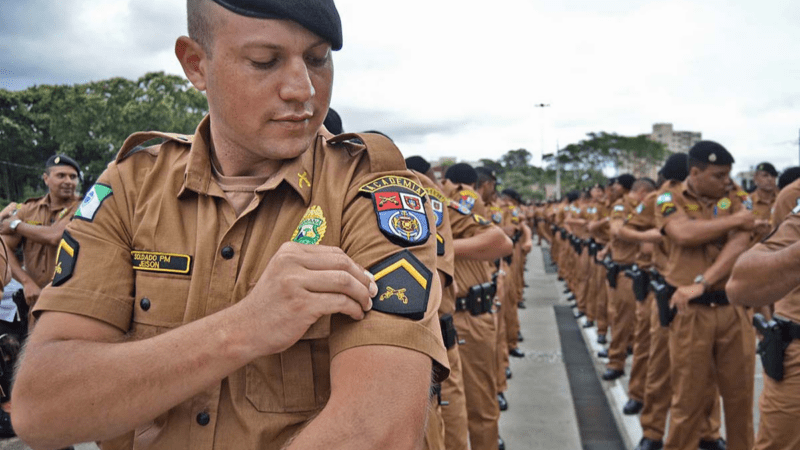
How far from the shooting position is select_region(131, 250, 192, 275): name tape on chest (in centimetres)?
121

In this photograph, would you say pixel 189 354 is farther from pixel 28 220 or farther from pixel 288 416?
pixel 28 220

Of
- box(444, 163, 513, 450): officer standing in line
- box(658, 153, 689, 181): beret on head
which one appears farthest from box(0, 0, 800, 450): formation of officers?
box(658, 153, 689, 181): beret on head

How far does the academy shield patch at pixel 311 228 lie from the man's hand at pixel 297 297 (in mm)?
159

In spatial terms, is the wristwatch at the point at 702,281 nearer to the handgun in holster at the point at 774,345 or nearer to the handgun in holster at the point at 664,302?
the handgun in holster at the point at 664,302

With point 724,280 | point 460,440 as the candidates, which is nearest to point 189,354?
point 460,440

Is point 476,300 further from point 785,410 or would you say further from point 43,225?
point 43,225

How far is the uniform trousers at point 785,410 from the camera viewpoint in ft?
8.82

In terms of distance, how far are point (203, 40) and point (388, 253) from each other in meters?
0.61

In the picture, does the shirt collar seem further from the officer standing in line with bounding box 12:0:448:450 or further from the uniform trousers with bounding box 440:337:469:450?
the uniform trousers with bounding box 440:337:469:450

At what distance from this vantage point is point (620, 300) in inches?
293

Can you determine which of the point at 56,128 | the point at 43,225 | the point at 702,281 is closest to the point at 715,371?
the point at 702,281

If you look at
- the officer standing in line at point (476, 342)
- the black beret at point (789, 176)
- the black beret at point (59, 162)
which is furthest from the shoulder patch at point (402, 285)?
the black beret at point (789, 176)

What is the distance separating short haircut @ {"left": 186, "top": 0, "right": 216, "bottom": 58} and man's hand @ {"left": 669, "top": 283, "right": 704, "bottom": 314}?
4021mm

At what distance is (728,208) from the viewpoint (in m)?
4.27
